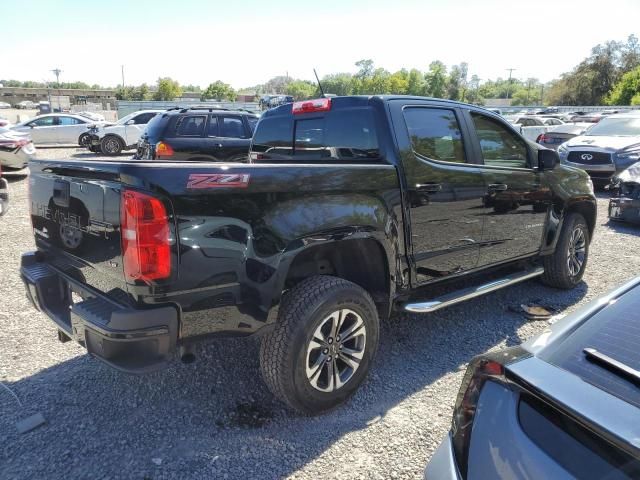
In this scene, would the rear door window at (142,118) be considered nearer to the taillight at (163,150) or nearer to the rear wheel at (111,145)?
the rear wheel at (111,145)

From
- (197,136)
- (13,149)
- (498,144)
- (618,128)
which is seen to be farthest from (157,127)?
(618,128)

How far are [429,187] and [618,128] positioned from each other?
1184cm

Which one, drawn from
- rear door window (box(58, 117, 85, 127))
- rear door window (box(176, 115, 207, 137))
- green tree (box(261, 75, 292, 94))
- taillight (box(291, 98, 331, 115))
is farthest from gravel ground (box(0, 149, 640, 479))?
green tree (box(261, 75, 292, 94))

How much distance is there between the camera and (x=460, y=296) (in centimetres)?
378

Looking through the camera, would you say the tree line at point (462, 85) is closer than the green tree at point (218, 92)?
Yes

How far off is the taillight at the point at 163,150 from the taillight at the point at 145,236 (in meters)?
8.68

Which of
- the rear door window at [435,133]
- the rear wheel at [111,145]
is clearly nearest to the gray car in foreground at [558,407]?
the rear door window at [435,133]

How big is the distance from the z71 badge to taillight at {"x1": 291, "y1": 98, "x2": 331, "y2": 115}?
157 cm

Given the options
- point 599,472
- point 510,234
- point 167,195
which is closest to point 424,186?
point 510,234

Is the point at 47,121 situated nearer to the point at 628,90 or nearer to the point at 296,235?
the point at 296,235

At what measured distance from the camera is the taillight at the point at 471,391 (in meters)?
1.62

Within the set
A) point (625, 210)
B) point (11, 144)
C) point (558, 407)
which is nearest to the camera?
point (558, 407)

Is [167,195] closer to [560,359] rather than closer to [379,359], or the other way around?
[560,359]

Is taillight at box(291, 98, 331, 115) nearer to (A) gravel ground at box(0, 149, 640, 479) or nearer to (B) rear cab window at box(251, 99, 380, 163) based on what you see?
(B) rear cab window at box(251, 99, 380, 163)
